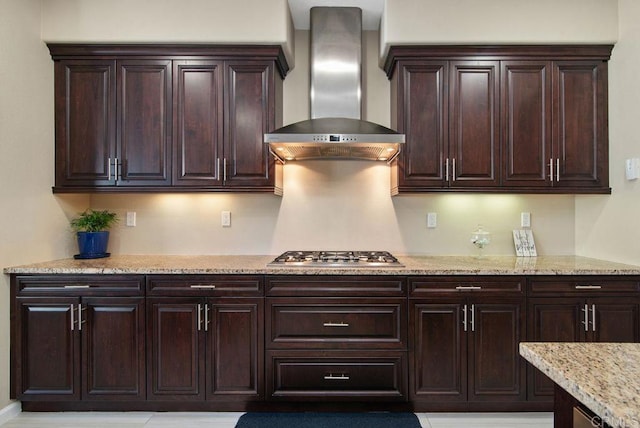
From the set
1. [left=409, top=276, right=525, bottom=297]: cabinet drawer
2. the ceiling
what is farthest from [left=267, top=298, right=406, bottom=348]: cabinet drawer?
the ceiling

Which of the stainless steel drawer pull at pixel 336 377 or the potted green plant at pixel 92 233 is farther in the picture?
the potted green plant at pixel 92 233

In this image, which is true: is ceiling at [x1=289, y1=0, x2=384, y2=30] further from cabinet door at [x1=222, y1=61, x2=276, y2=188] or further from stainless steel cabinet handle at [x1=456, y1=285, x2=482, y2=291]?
stainless steel cabinet handle at [x1=456, y1=285, x2=482, y2=291]

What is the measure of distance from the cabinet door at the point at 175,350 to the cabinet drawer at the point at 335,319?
1.64ft

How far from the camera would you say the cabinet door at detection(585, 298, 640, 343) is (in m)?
2.37

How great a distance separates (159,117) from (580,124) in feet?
10.3

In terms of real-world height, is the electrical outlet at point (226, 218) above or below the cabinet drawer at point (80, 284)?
above

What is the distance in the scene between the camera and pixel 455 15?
2.68 meters

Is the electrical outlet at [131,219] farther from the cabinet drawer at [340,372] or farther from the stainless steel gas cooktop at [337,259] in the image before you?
the cabinet drawer at [340,372]

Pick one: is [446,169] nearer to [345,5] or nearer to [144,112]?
[345,5]

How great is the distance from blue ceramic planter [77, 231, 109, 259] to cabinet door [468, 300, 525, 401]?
2788mm

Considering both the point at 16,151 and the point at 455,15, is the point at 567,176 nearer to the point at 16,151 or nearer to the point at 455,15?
the point at 455,15

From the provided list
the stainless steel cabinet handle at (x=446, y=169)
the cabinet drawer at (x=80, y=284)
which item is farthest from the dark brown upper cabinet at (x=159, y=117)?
the stainless steel cabinet handle at (x=446, y=169)

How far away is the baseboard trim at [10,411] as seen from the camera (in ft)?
7.57

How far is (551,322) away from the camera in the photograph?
93.5 inches
